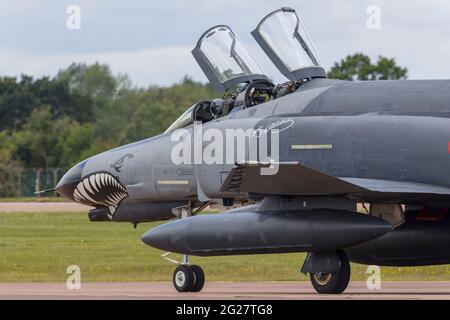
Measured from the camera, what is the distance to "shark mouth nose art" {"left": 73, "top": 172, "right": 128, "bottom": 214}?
18844 mm

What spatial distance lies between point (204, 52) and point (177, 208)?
247cm

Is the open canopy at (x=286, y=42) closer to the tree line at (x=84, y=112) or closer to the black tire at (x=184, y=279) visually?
the black tire at (x=184, y=279)

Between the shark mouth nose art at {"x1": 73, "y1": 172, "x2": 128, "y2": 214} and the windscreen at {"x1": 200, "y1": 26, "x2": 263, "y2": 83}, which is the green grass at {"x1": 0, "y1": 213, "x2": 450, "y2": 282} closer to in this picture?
the shark mouth nose art at {"x1": 73, "y1": 172, "x2": 128, "y2": 214}

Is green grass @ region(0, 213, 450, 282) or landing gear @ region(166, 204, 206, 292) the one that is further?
green grass @ region(0, 213, 450, 282)

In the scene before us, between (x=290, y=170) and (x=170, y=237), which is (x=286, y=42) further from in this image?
(x=290, y=170)

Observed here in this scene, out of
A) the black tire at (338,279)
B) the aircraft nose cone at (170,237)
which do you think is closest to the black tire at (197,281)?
the aircraft nose cone at (170,237)

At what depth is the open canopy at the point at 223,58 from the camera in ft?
62.7

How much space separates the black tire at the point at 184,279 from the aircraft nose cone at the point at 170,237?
1195mm

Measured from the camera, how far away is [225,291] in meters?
18.1

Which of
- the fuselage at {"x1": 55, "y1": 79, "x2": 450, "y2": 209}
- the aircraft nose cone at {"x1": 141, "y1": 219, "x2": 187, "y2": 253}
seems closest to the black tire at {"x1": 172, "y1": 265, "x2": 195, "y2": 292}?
the fuselage at {"x1": 55, "y1": 79, "x2": 450, "y2": 209}

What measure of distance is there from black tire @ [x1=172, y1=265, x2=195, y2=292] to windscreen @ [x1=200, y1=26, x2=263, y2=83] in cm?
309

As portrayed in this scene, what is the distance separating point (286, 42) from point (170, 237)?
12.0 ft
